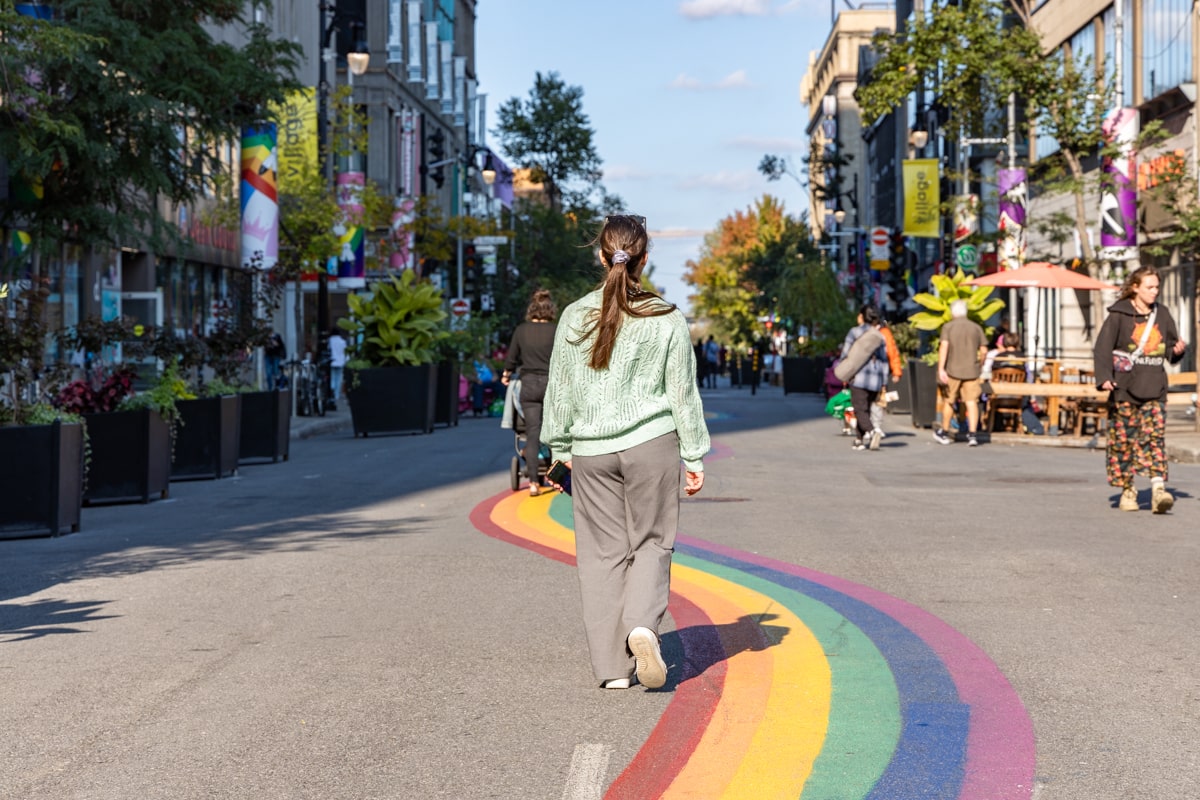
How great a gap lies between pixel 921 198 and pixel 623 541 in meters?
45.2

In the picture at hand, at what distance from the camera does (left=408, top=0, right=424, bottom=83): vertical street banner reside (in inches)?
3019

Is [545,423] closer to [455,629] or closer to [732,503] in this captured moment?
[455,629]

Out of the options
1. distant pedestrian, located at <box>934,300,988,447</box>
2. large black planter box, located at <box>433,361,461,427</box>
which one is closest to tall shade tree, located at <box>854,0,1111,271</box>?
distant pedestrian, located at <box>934,300,988,447</box>

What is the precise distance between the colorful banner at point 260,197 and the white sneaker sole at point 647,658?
2806 centimetres

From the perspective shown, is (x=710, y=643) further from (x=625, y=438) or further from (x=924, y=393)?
(x=924, y=393)

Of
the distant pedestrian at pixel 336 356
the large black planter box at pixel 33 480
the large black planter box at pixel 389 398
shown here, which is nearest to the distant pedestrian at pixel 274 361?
the distant pedestrian at pixel 336 356

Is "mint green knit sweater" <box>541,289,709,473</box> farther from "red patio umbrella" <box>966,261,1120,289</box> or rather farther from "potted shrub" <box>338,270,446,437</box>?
"red patio umbrella" <box>966,261,1120,289</box>

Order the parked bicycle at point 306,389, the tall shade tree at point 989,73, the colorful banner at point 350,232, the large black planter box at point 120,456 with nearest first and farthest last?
1. the large black planter box at point 120,456
2. the tall shade tree at point 989,73
3. the parked bicycle at point 306,389
4. the colorful banner at point 350,232

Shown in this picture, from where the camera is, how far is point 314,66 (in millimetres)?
59000

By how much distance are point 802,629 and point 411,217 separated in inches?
1801

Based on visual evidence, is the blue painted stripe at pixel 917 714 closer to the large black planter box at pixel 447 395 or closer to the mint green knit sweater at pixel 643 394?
the mint green knit sweater at pixel 643 394

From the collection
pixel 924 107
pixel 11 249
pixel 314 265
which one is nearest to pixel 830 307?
pixel 924 107

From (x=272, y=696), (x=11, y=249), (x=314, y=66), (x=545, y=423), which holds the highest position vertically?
(x=314, y=66)

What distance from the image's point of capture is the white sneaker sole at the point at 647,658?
6508 mm
